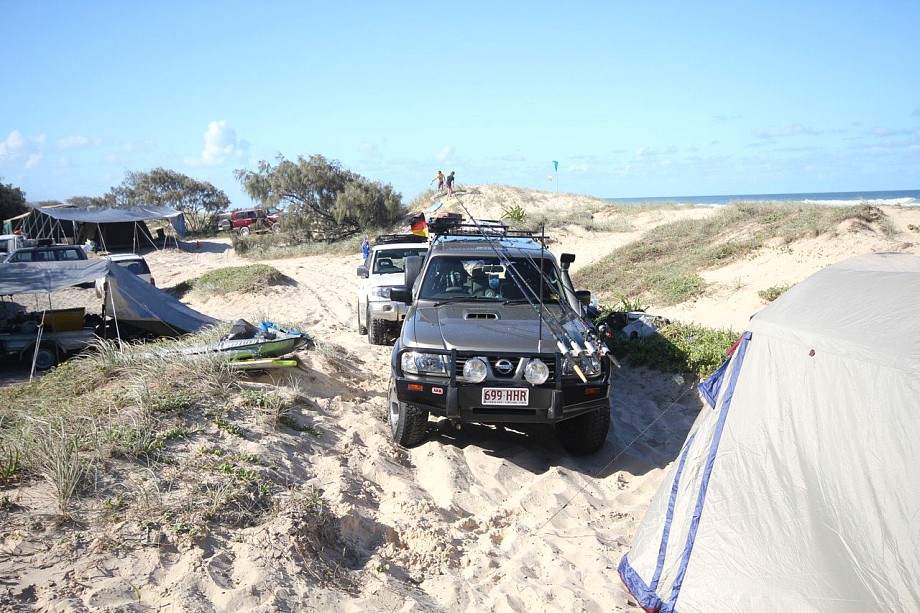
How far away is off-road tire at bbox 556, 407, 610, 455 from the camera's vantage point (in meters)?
5.96

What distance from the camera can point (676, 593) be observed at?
12.5ft

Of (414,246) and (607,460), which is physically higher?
(414,246)

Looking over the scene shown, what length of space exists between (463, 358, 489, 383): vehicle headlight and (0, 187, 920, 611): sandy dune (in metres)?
0.82

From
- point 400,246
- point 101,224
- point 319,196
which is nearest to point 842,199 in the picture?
point 319,196

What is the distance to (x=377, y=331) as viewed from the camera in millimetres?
10359

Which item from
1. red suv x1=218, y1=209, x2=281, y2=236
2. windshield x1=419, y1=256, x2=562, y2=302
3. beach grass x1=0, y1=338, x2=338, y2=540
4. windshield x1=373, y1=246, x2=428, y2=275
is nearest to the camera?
beach grass x1=0, y1=338, x2=338, y2=540

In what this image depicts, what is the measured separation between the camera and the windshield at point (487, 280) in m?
7.01

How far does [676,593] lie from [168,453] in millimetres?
3467

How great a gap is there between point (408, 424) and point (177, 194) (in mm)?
43392

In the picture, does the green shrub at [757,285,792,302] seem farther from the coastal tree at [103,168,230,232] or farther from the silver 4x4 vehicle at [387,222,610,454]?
the coastal tree at [103,168,230,232]

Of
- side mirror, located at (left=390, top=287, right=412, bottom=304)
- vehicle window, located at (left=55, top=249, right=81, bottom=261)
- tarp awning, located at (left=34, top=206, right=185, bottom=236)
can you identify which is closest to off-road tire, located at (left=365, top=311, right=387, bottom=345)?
side mirror, located at (left=390, top=287, right=412, bottom=304)

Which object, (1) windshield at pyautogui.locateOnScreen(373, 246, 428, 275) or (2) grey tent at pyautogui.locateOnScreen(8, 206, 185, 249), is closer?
(1) windshield at pyautogui.locateOnScreen(373, 246, 428, 275)

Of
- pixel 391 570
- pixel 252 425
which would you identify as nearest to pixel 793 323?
pixel 391 570

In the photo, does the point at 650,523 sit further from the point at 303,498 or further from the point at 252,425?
the point at 252,425
